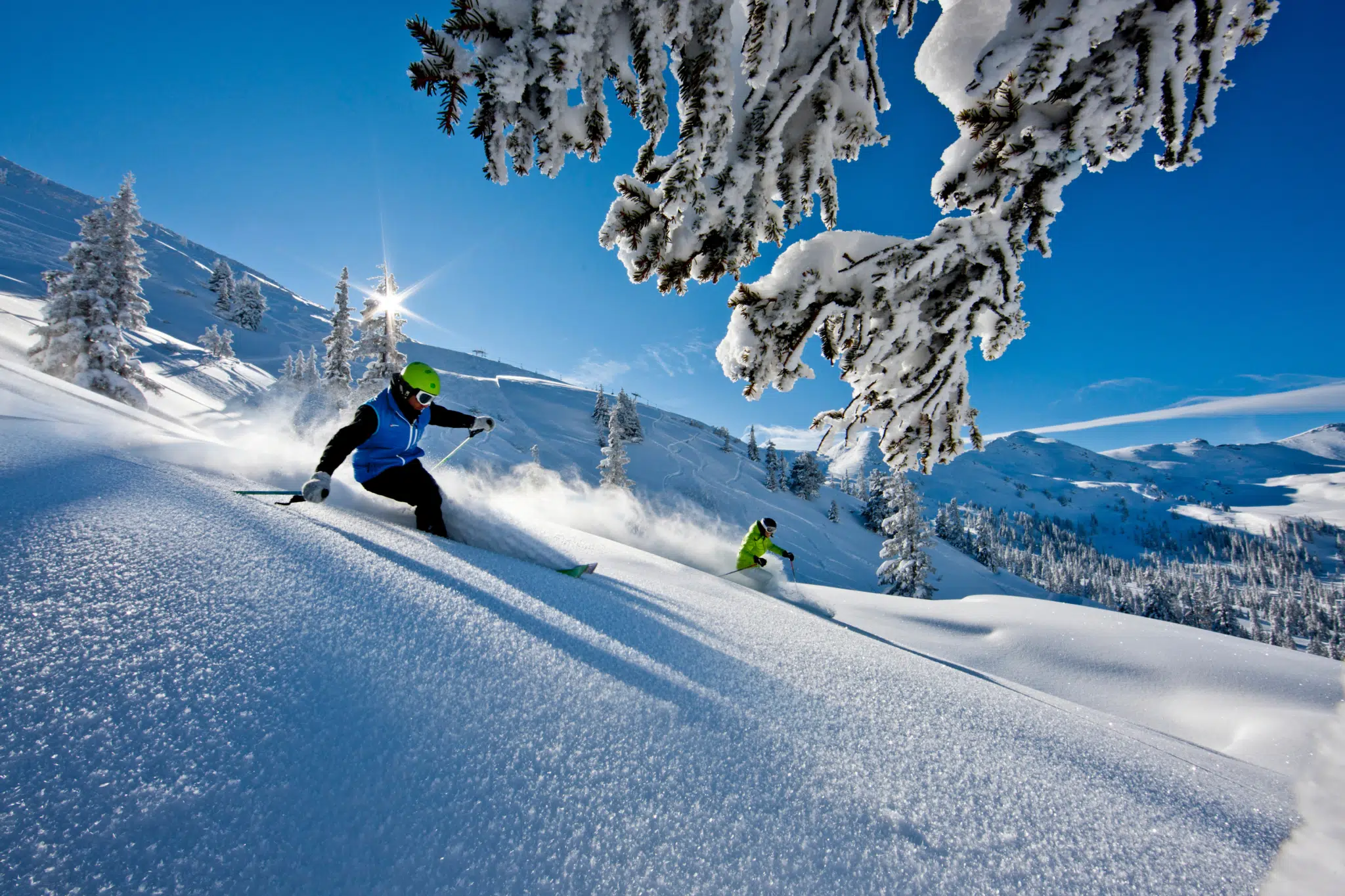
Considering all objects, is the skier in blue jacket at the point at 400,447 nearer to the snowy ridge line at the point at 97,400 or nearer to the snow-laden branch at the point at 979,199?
the snowy ridge line at the point at 97,400

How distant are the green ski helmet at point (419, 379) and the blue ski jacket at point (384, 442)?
232 mm

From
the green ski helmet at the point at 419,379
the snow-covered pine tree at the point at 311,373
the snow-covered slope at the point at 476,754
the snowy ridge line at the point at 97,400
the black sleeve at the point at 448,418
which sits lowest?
the snow-covered slope at the point at 476,754

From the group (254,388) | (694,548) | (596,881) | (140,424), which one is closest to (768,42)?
(596,881)

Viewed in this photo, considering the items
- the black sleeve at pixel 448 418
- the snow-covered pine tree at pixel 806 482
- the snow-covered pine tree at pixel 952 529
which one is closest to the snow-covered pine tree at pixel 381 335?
the black sleeve at pixel 448 418

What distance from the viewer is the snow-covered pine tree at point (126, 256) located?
20391mm

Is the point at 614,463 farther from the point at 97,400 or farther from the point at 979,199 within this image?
the point at 979,199

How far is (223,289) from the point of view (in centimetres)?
6669

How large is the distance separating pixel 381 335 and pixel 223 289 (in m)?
69.0

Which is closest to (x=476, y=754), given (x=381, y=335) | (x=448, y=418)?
(x=448, y=418)

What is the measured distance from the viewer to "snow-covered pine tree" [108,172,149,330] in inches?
803

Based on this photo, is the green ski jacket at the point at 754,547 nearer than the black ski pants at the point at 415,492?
No

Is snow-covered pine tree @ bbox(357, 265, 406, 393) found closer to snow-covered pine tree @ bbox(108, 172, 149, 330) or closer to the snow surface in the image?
snow-covered pine tree @ bbox(108, 172, 149, 330)

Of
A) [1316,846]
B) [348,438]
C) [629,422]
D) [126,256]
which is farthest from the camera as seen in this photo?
[629,422]

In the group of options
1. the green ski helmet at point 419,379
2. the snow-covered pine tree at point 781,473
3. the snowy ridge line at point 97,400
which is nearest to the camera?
the green ski helmet at point 419,379
